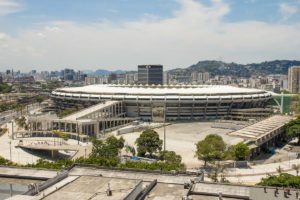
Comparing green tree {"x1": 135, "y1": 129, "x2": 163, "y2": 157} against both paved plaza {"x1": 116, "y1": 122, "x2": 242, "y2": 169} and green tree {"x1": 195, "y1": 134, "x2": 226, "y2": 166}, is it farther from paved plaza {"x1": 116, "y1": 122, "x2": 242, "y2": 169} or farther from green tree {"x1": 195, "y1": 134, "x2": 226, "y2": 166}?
green tree {"x1": 195, "y1": 134, "x2": 226, "y2": 166}

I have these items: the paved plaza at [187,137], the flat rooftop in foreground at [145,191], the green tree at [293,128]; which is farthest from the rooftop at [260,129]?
the flat rooftop in foreground at [145,191]

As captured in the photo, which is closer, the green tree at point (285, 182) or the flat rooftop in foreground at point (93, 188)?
the flat rooftop in foreground at point (93, 188)

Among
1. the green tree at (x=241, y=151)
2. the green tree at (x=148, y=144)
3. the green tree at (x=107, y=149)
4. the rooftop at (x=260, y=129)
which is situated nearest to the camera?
the green tree at (x=107, y=149)

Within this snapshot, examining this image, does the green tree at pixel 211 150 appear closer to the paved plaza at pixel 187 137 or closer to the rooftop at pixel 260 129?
the paved plaza at pixel 187 137

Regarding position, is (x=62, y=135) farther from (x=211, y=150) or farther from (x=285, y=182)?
(x=285, y=182)

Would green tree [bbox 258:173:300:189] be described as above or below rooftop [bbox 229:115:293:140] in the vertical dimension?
below

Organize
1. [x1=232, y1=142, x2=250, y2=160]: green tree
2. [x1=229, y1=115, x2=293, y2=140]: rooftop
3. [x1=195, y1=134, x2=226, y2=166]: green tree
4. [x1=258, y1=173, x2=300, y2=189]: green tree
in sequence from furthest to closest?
[x1=229, y1=115, x2=293, y2=140]: rooftop, [x1=232, y1=142, x2=250, y2=160]: green tree, [x1=195, y1=134, x2=226, y2=166]: green tree, [x1=258, y1=173, x2=300, y2=189]: green tree

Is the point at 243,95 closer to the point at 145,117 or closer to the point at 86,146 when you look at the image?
the point at 145,117

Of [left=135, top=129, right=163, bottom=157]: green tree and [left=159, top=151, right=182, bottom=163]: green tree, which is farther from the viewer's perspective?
[left=135, top=129, right=163, bottom=157]: green tree

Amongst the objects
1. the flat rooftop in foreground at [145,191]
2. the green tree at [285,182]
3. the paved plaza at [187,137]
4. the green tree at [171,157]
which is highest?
the flat rooftop in foreground at [145,191]

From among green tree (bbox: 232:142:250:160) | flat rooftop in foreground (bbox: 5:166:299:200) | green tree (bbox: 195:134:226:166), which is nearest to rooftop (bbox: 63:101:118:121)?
green tree (bbox: 195:134:226:166)

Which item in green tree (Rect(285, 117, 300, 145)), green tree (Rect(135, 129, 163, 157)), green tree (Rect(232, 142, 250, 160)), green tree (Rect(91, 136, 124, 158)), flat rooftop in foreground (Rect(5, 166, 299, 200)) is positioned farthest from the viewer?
green tree (Rect(285, 117, 300, 145))
